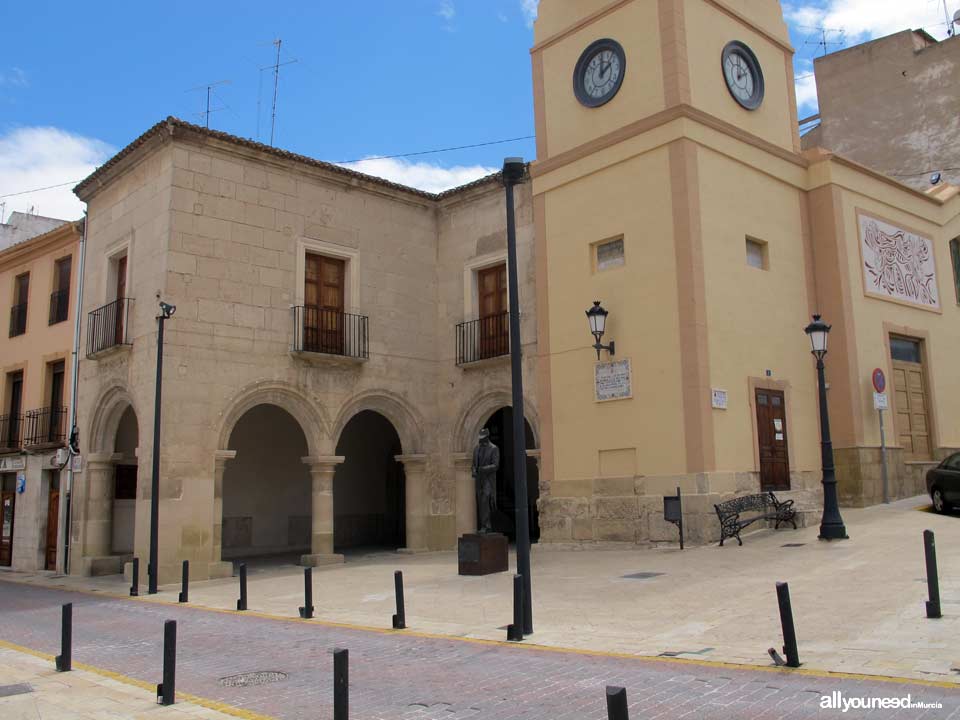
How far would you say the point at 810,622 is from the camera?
7797mm

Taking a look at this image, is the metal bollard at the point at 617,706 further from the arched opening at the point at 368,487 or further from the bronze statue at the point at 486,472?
the arched opening at the point at 368,487

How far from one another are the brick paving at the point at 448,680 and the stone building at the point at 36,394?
1097cm

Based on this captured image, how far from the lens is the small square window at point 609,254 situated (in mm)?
15945

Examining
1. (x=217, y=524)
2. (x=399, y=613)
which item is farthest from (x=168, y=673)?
(x=217, y=524)

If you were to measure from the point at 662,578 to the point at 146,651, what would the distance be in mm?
6202

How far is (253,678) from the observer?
7047mm

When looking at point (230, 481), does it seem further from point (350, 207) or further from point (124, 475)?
point (350, 207)

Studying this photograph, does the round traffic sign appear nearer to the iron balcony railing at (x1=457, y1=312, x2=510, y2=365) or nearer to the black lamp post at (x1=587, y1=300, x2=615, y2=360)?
the black lamp post at (x1=587, y1=300, x2=615, y2=360)

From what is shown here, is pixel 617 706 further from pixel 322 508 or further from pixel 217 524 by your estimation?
pixel 322 508

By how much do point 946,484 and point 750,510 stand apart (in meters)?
3.50

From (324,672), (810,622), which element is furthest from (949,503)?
(324,672)

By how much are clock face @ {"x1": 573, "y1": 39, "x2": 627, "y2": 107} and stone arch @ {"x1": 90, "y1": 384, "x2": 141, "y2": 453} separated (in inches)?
441

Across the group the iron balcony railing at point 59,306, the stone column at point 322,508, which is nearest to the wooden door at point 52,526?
the iron balcony railing at point 59,306

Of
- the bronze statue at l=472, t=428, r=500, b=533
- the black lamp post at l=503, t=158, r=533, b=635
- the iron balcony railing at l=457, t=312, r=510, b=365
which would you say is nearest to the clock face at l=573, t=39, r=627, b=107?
the iron balcony railing at l=457, t=312, r=510, b=365
